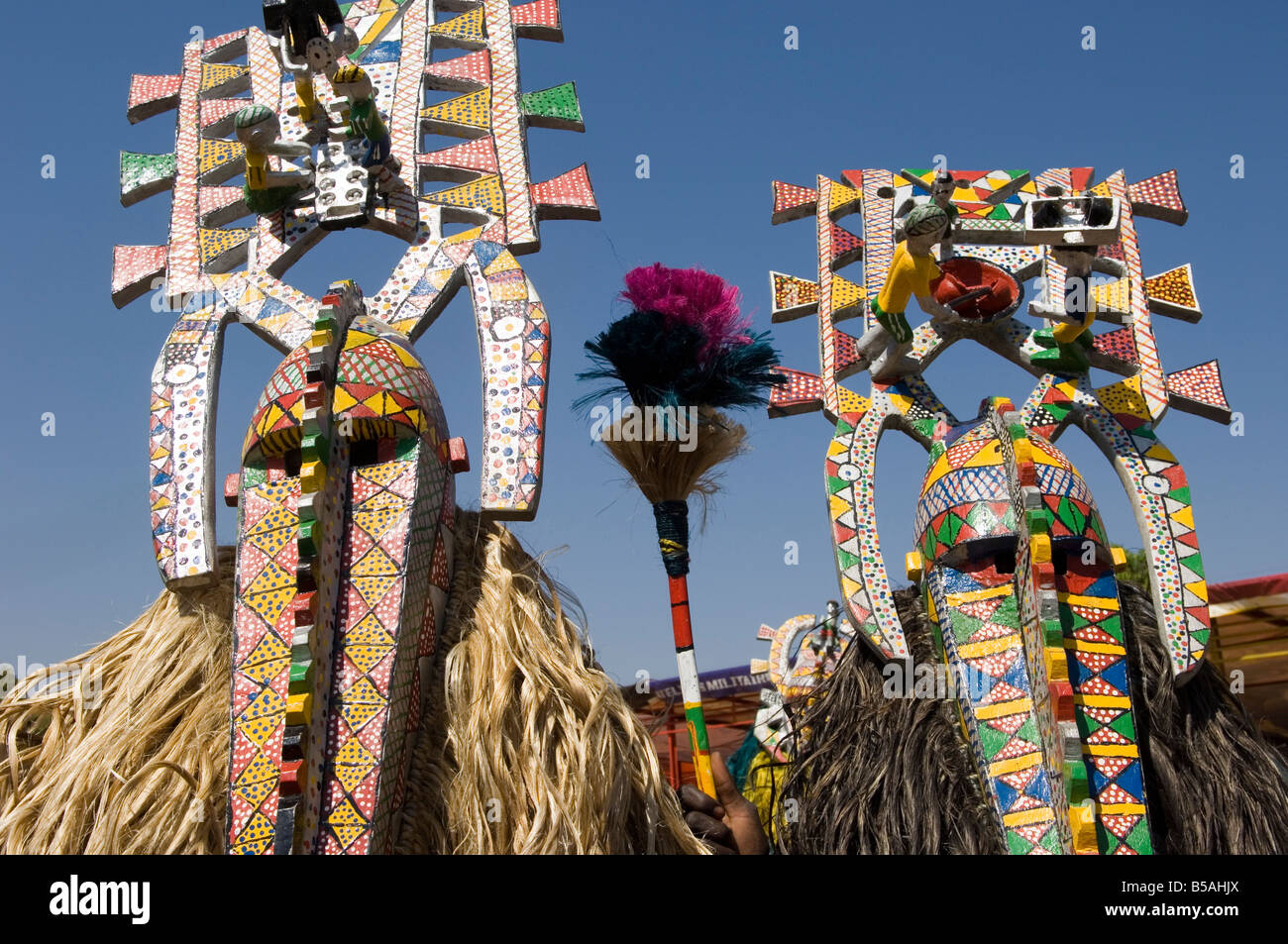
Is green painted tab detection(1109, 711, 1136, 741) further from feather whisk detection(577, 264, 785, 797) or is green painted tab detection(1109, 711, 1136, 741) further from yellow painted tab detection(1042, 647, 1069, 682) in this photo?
feather whisk detection(577, 264, 785, 797)

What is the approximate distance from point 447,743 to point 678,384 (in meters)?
2.08

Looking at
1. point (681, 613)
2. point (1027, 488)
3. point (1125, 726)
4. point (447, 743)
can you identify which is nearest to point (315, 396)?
point (447, 743)

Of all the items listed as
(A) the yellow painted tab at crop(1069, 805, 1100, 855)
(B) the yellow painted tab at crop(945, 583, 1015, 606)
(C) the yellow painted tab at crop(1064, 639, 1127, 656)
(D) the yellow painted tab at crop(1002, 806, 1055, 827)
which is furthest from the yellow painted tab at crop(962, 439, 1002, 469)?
(A) the yellow painted tab at crop(1069, 805, 1100, 855)

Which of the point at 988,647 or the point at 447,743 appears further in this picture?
the point at 988,647

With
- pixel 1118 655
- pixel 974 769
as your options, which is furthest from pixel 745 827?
pixel 1118 655

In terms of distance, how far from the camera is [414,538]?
4.03 m

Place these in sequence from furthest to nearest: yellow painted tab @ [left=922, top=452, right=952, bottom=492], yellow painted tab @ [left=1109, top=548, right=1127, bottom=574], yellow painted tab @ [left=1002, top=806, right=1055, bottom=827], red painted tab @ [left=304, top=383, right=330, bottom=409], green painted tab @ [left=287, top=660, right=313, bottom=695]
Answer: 1. yellow painted tab @ [left=922, top=452, right=952, bottom=492]
2. yellow painted tab @ [left=1109, top=548, right=1127, bottom=574]
3. yellow painted tab @ [left=1002, top=806, right=1055, bottom=827]
4. red painted tab @ [left=304, top=383, right=330, bottom=409]
5. green painted tab @ [left=287, top=660, right=313, bottom=695]

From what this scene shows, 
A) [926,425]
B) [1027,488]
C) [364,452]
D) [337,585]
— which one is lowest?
[337,585]

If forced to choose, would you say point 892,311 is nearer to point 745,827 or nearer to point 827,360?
point 827,360

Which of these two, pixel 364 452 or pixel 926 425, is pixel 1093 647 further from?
pixel 364 452

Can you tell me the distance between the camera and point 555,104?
545cm

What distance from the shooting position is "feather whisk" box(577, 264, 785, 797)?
5473 millimetres

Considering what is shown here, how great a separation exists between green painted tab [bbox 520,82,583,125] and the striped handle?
179cm

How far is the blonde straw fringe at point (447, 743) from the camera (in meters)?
3.77
